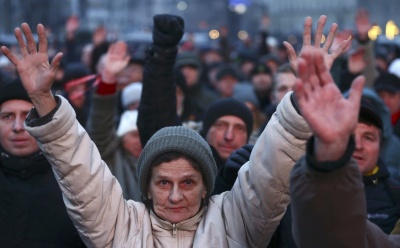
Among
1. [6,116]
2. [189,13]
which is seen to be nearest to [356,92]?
[6,116]

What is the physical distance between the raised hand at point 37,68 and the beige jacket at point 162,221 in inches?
3.2

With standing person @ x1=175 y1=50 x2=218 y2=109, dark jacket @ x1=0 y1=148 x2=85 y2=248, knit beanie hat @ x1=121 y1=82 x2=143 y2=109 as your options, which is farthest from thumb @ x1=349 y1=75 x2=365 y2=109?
standing person @ x1=175 y1=50 x2=218 y2=109

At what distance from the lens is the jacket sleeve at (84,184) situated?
3891 millimetres

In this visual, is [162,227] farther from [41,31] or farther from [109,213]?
[41,31]

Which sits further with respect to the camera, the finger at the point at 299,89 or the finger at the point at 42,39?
the finger at the point at 42,39

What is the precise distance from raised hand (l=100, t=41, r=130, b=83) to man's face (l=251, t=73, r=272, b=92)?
193 inches

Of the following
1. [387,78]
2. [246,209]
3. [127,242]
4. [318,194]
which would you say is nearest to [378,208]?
[246,209]

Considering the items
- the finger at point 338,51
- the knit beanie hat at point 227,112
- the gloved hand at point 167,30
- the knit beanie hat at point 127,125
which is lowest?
the knit beanie hat at point 127,125

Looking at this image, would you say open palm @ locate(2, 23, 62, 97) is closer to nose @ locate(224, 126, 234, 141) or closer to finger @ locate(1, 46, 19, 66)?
finger @ locate(1, 46, 19, 66)

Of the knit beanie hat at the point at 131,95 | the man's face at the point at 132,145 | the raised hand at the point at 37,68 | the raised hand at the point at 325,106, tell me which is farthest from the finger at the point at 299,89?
the knit beanie hat at the point at 131,95

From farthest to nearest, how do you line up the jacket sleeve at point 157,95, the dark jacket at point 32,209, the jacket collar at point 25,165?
the jacket sleeve at point 157,95 < the jacket collar at point 25,165 < the dark jacket at point 32,209

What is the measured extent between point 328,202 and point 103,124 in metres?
3.38

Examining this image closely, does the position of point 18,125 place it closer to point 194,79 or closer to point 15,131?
point 15,131

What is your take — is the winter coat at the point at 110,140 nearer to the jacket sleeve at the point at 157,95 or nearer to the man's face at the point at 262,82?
the jacket sleeve at the point at 157,95
